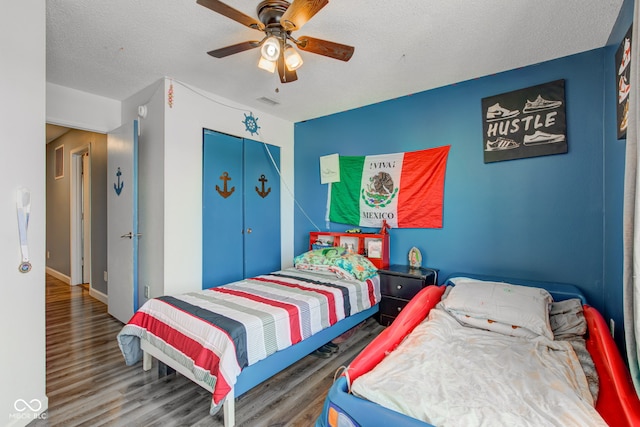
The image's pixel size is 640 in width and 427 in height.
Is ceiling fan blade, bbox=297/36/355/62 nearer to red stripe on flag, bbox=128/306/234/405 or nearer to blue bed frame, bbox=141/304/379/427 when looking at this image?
red stripe on flag, bbox=128/306/234/405

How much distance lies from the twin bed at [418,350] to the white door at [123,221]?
100cm

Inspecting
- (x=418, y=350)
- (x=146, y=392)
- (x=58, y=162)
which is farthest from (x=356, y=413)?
(x=58, y=162)

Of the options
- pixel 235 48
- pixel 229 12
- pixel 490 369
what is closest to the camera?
pixel 490 369

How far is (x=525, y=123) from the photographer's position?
2604mm

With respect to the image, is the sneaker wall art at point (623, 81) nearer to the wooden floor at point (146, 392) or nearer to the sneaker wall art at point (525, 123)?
the sneaker wall art at point (525, 123)

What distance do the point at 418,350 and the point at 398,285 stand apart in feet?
4.32

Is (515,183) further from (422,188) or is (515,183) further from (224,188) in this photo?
(224,188)

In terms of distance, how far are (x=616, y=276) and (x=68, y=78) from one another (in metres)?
4.82

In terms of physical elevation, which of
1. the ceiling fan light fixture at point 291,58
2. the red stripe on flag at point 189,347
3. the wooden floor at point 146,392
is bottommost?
the wooden floor at point 146,392

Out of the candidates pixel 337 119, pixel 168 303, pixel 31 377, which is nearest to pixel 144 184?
pixel 168 303

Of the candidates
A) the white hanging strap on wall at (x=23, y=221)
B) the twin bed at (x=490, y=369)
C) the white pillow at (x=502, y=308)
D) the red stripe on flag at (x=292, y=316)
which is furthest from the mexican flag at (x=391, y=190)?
the white hanging strap on wall at (x=23, y=221)

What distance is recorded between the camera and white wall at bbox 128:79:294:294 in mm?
2926

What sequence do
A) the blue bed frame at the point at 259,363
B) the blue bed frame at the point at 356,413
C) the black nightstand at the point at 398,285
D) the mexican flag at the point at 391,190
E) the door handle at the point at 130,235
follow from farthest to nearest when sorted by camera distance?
1. the mexican flag at the point at 391,190
2. the door handle at the point at 130,235
3. the black nightstand at the point at 398,285
4. the blue bed frame at the point at 259,363
5. the blue bed frame at the point at 356,413

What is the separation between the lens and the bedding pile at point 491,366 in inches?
47.1
